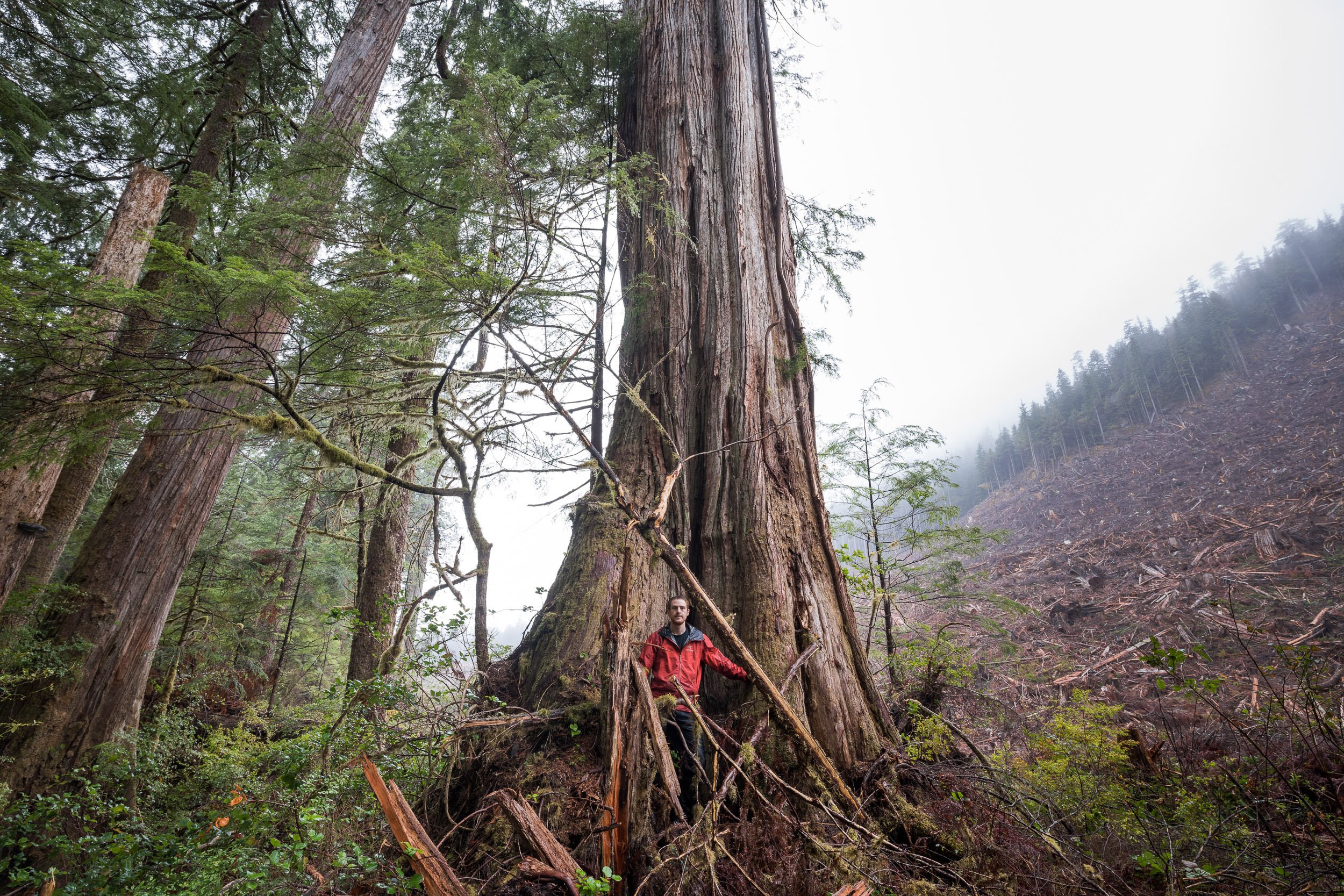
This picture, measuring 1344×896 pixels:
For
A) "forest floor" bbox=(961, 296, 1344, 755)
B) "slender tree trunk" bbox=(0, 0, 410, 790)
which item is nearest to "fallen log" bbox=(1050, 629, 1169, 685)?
"forest floor" bbox=(961, 296, 1344, 755)

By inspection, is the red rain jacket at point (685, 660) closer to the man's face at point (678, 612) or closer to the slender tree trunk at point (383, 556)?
the man's face at point (678, 612)

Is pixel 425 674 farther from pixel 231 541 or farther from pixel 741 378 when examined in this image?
pixel 231 541

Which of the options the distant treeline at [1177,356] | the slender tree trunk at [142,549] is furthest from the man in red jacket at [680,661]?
the distant treeline at [1177,356]

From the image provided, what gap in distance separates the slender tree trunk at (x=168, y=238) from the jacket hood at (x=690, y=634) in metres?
3.06

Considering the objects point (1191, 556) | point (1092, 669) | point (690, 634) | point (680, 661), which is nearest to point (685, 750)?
point (680, 661)

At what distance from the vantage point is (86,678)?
11.4 feet

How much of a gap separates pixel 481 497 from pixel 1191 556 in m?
24.5

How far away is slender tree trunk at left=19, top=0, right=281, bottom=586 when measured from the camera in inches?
124

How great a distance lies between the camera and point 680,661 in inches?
125

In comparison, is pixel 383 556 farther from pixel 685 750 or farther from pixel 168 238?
pixel 685 750

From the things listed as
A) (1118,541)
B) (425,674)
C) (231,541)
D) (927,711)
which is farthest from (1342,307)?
(231,541)

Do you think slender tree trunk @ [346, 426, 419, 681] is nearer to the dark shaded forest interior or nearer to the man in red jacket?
the dark shaded forest interior

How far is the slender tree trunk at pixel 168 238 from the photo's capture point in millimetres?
3146

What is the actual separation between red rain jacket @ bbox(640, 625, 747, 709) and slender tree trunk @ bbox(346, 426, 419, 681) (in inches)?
131
